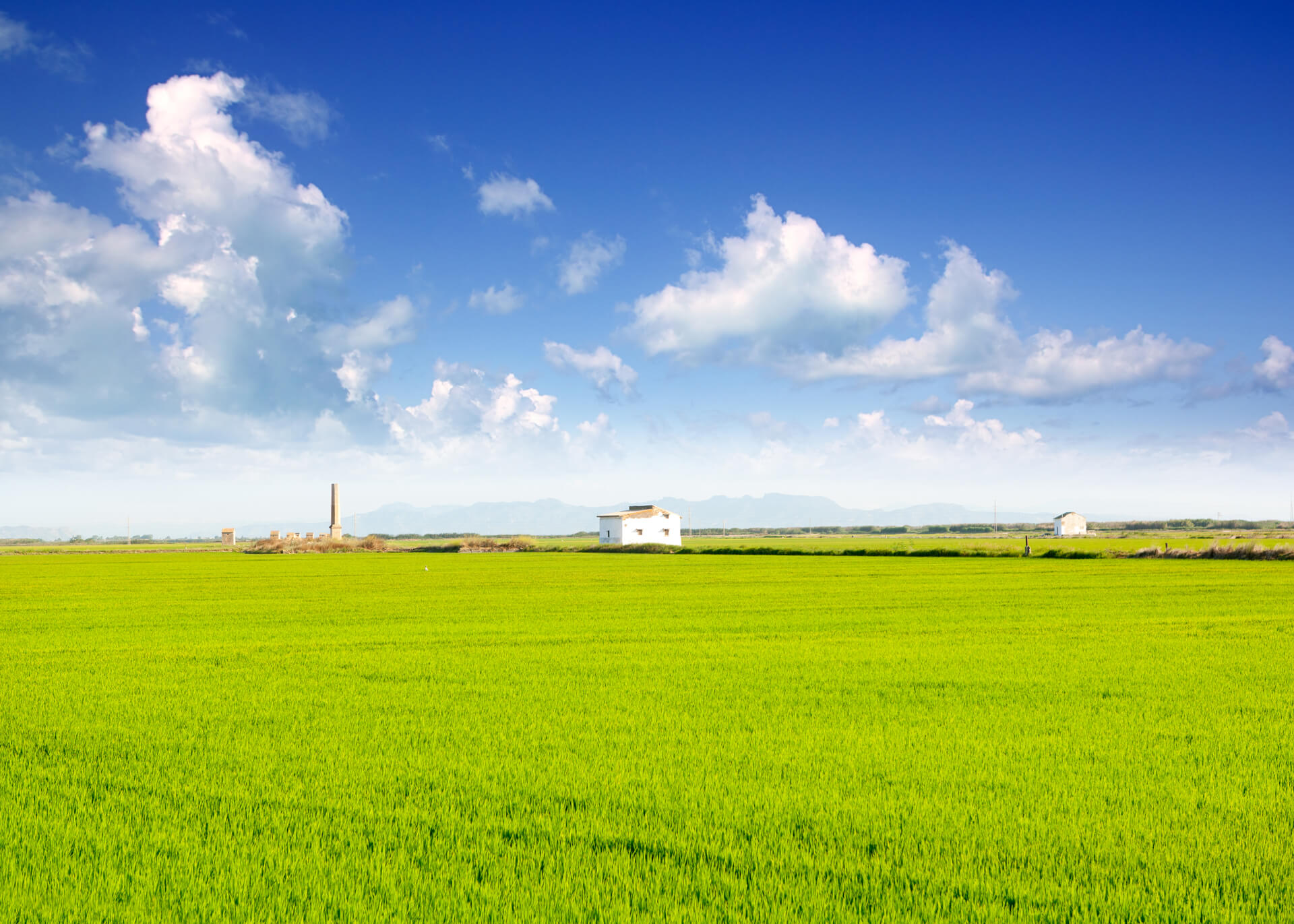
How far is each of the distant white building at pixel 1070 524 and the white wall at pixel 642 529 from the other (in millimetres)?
79932

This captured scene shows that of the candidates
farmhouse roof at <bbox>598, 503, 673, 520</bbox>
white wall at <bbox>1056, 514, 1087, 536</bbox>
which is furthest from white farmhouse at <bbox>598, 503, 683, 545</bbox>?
white wall at <bbox>1056, 514, 1087, 536</bbox>

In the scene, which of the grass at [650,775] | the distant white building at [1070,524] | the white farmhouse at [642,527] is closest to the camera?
the grass at [650,775]

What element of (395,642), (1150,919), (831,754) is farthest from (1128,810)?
(395,642)

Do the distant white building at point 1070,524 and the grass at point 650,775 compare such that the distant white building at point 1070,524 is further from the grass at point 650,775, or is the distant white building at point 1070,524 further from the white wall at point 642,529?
the grass at point 650,775

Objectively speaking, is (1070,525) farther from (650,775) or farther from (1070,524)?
(650,775)

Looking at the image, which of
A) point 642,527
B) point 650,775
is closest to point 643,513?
point 642,527

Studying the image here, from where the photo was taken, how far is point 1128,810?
6.04 metres

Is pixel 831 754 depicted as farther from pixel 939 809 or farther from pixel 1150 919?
pixel 1150 919

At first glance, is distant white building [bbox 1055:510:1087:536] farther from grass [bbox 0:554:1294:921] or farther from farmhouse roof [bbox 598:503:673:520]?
grass [bbox 0:554:1294:921]

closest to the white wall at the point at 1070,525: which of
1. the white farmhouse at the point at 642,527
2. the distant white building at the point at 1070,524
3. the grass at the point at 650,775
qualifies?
the distant white building at the point at 1070,524

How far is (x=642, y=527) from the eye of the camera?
285 ft

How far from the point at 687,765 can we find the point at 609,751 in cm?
83

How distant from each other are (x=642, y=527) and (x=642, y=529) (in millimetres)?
223

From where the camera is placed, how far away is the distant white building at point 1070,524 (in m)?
137
